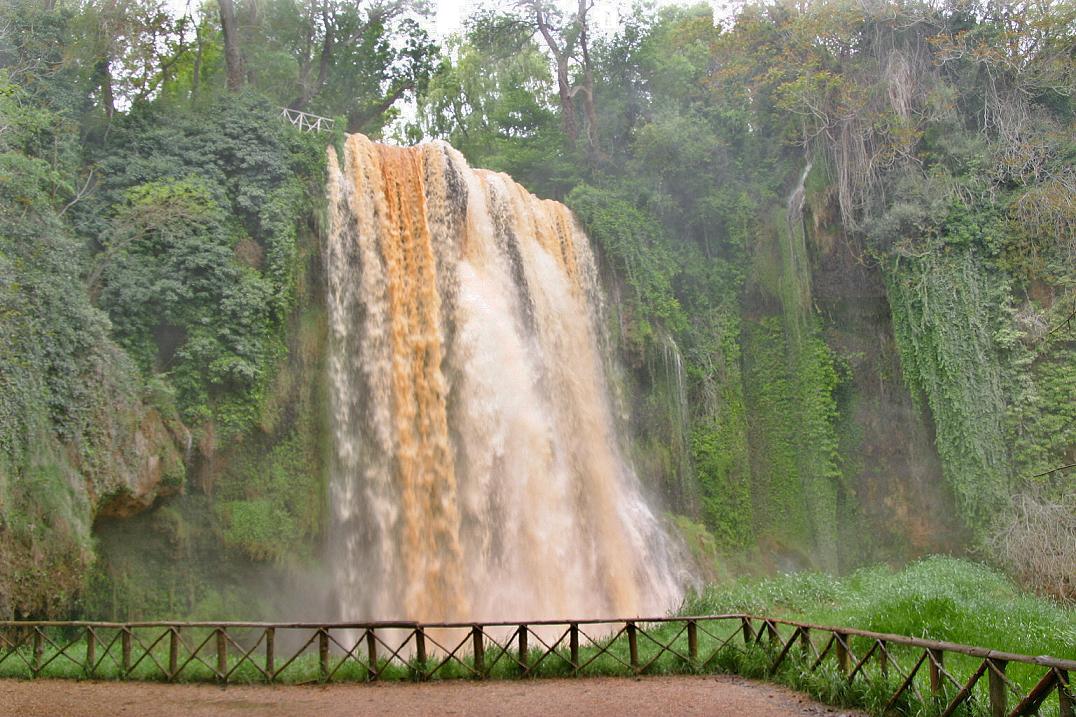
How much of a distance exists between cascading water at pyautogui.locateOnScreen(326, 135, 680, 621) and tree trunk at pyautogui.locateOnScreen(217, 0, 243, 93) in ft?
11.2

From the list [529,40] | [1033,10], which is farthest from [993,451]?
[529,40]

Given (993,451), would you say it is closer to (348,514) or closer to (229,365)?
(348,514)

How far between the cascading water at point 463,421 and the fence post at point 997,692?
8.54m

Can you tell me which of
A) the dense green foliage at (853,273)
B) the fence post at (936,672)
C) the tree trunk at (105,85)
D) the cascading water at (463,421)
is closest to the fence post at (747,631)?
the fence post at (936,672)

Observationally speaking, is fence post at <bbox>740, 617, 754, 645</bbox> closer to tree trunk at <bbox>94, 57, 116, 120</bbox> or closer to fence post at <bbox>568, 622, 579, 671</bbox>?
fence post at <bbox>568, 622, 579, 671</bbox>

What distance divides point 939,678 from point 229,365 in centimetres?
1036

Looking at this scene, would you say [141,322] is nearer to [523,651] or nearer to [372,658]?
[372,658]

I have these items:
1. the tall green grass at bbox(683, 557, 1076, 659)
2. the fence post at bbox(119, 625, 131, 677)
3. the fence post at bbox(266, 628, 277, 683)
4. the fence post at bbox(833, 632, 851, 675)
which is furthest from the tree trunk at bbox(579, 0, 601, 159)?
the fence post at bbox(833, 632, 851, 675)

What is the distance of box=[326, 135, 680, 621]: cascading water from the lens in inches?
546

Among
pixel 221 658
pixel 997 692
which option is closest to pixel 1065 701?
pixel 997 692

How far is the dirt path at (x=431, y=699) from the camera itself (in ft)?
25.3

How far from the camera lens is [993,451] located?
17484 millimetres

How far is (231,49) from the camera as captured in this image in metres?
18.2

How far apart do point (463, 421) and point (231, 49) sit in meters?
9.20
